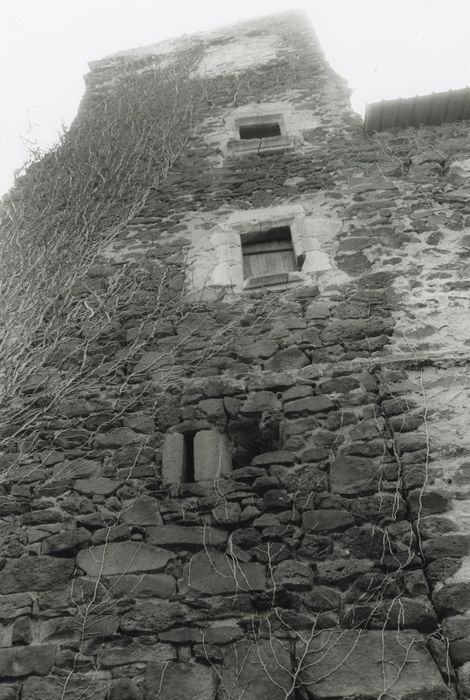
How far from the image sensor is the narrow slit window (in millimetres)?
5109

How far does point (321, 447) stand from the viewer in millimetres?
3529

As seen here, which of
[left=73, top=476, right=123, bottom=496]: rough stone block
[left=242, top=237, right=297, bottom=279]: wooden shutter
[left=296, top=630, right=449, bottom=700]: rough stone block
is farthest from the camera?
[left=242, top=237, right=297, bottom=279]: wooden shutter

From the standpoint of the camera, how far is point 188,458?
3656 mm

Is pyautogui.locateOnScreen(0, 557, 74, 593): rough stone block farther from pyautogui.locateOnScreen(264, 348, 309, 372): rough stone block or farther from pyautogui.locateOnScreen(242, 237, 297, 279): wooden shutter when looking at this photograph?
pyautogui.locateOnScreen(242, 237, 297, 279): wooden shutter

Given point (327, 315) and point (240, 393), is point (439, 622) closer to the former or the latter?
point (240, 393)

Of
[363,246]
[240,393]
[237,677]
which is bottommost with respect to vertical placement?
[237,677]

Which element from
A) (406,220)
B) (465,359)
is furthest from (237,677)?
(406,220)

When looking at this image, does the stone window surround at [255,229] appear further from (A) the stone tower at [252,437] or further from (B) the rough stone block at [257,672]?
(B) the rough stone block at [257,672]

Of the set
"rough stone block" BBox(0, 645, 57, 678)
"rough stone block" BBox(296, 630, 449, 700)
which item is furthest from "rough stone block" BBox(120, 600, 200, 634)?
"rough stone block" BBox(296, 630, 449, 700)

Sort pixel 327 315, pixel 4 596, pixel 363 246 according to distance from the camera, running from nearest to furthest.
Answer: pixel 4 596, pixel 327 315, pixel 363 246

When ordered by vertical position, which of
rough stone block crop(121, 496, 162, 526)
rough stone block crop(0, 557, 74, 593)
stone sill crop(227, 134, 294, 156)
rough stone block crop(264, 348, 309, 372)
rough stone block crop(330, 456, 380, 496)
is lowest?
rough stone block crop(0, 557, 74, 593)

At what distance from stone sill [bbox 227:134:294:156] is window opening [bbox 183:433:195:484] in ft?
12.2

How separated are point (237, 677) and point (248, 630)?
21cm

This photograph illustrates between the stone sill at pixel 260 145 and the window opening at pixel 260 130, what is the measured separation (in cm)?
54
